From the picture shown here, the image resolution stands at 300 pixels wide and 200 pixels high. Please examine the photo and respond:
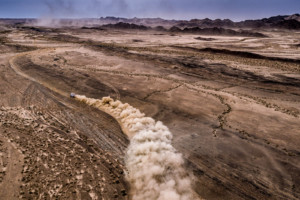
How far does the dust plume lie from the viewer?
6418mm

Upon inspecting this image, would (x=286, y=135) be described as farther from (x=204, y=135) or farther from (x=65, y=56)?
(x=65, y=56)

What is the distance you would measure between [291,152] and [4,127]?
1174 centimetres

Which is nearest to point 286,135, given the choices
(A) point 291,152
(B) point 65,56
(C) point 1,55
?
(A) point 291,152

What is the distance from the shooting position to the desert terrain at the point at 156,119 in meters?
6.66

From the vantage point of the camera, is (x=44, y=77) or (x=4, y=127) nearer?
(x=4, y=127)

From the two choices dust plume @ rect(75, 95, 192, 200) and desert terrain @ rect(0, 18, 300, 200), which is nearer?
dust plume @ rect(75, 95, 192, 200)

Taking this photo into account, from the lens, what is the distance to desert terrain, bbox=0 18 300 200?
21.9 ft

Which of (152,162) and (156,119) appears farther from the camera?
(156,119)

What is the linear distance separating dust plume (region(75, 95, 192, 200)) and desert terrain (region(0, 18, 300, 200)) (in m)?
0.30

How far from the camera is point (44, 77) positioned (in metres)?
16.8

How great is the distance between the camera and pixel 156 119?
35.2 feet

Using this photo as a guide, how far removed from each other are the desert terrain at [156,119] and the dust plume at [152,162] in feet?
0.97

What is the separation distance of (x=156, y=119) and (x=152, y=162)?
348 centimetres

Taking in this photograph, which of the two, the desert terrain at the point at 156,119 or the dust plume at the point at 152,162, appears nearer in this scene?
the dust plume at the point at 152,162
